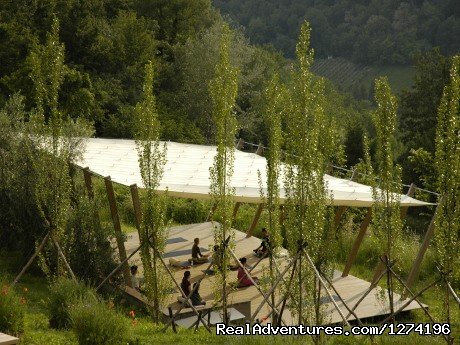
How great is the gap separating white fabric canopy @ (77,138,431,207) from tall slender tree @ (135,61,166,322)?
1259 mm

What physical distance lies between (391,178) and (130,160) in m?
7.16

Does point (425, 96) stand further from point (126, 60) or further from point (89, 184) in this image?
point (89, 184)

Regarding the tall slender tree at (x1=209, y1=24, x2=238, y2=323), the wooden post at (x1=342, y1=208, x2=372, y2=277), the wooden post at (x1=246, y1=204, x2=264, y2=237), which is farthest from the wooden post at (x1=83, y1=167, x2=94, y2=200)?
the wooden post at (x1=246, y1=204, x2=264, y2=237)

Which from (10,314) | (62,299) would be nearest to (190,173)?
(62,299)

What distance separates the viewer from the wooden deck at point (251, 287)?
14273 millimetres

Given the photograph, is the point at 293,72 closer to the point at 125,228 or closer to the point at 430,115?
the point at 125,228

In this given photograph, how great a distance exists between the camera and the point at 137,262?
55.8 ft

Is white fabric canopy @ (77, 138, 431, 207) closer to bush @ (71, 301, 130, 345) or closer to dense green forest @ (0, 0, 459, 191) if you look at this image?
bush @ (71, 301, 130, 345)

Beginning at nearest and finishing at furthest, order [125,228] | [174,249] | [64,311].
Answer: [64,311] < [174,249] < [125,228]

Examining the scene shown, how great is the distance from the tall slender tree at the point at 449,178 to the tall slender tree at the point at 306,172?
1.64 meters

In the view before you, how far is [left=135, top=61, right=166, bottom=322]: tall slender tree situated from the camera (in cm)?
1172

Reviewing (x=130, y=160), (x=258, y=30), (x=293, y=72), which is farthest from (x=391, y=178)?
(x=258, y=30)

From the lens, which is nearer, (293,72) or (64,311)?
(293,72)

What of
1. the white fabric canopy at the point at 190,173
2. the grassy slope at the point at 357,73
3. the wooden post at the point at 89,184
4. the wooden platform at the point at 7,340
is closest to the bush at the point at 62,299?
the wooden platform at the point at 7,340
